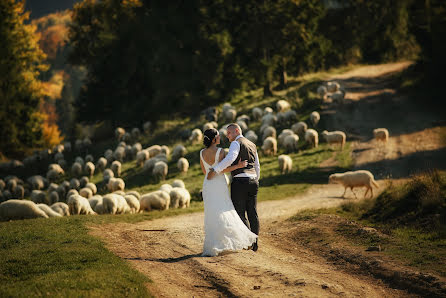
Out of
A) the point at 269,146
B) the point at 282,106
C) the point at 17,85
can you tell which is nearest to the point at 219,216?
the point at 269,146

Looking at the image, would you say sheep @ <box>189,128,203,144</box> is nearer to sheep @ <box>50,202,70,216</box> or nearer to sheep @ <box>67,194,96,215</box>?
sheep @ <box>67,194,96,215</box>

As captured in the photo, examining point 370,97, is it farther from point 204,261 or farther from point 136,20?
point 204,261

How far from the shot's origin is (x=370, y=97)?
123ft

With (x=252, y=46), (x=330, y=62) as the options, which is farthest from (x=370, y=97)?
(x=330, y=62)

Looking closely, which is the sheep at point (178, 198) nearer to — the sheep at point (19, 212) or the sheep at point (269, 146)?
the sheep at point (19, 212)

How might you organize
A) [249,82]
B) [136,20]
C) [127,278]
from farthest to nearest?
[136,20], [249,82], [127,278]

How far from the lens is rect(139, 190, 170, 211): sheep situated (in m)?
18.4

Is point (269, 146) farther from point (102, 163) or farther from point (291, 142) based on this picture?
point (102, 163)

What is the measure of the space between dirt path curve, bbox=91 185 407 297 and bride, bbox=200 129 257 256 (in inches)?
9.8

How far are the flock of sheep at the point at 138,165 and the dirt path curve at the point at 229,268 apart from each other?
18.5 feet

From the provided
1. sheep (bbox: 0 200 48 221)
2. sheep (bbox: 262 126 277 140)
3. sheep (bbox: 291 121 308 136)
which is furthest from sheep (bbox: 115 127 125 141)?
sheep (bbox: 0 200 48 221)

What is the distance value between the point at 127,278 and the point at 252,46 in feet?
118

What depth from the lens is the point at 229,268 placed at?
8516 mm

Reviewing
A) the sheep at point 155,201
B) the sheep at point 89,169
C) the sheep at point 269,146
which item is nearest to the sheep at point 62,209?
the sheep at point 155,201
